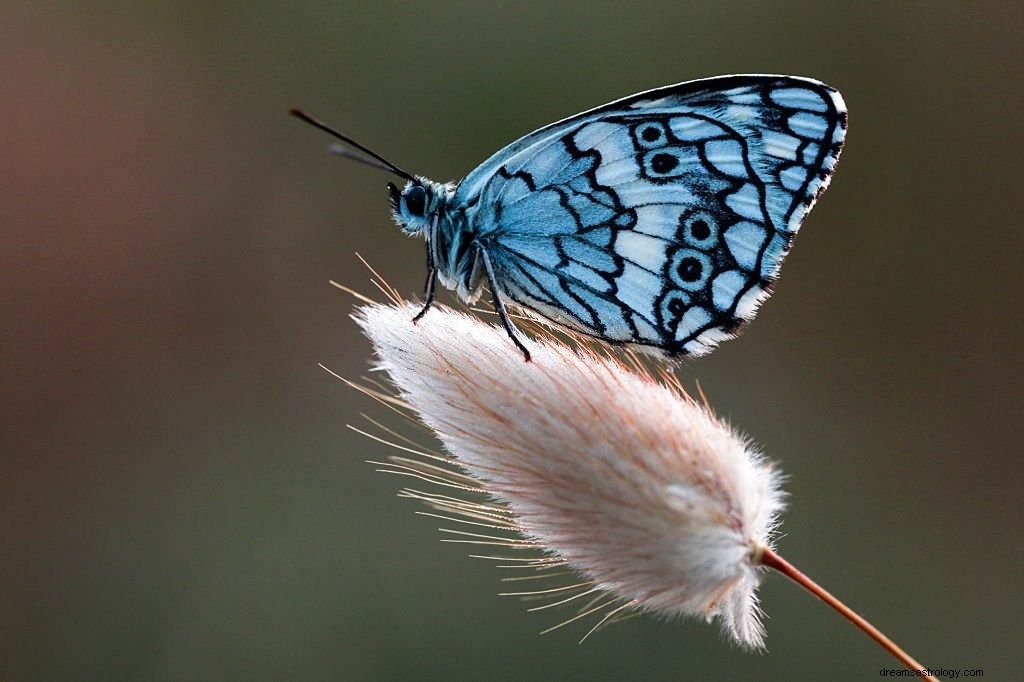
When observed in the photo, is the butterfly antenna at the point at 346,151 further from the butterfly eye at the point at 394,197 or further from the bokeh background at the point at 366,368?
the bokeh background at the point at 366,368

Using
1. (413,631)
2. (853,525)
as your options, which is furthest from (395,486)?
(853,525)

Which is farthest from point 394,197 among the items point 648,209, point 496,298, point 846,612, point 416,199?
point 846,612

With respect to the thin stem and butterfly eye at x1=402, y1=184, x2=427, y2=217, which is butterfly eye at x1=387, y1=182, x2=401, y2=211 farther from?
the thin stem

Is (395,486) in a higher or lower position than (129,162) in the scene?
lower

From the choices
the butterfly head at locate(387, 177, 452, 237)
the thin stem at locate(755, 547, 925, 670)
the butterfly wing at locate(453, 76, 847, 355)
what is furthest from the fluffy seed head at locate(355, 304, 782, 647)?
the butterfly head at locate(387, 177, 452, 237)

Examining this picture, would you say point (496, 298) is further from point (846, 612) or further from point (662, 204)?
point (846, 612)

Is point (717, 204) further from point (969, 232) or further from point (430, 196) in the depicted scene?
point (969, 232)

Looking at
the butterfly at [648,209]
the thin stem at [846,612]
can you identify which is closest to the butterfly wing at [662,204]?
the butterfly at [648,209]
